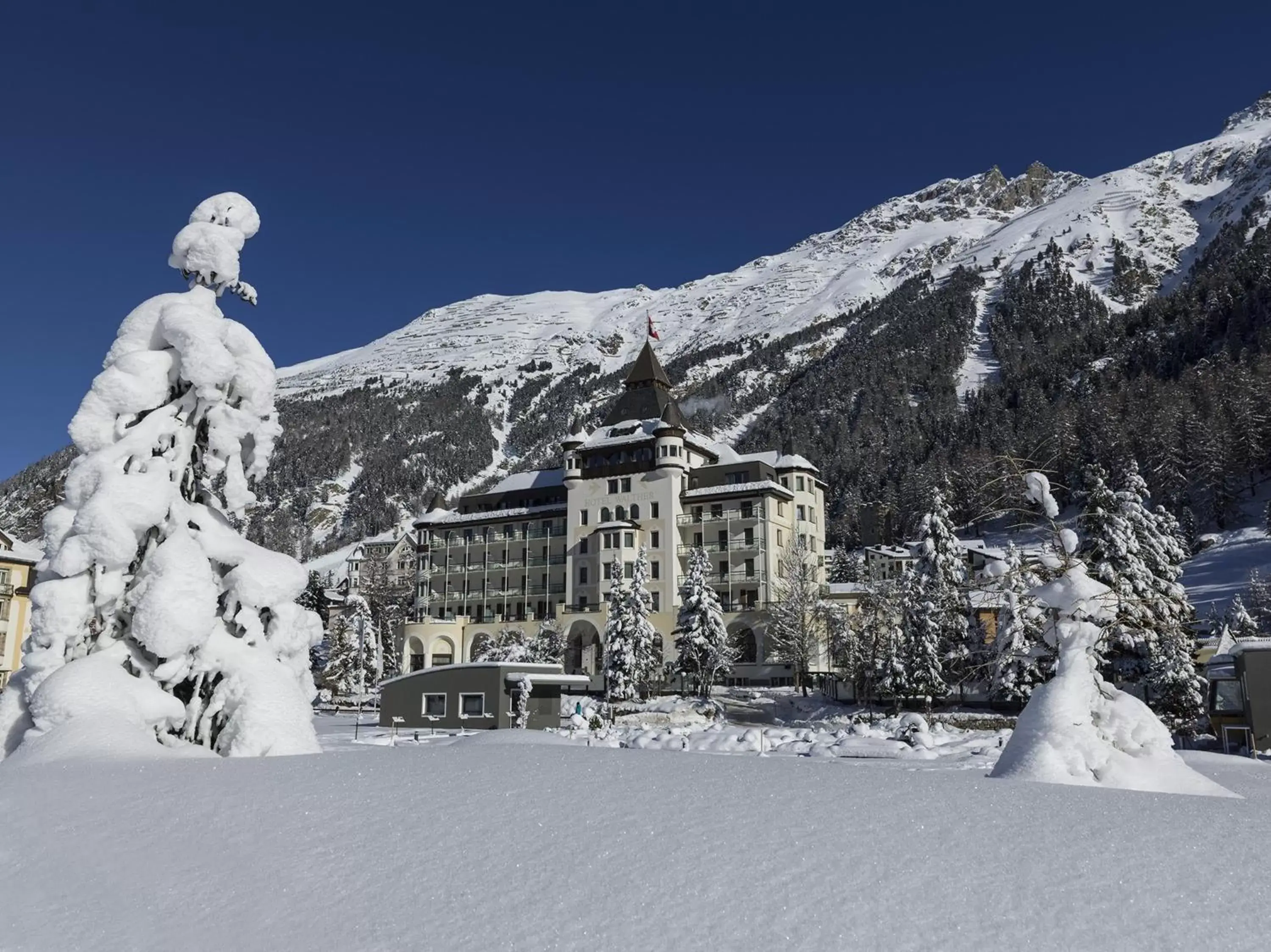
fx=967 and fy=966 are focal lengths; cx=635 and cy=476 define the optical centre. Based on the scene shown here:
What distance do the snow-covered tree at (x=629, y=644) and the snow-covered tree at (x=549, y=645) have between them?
28.3 ft

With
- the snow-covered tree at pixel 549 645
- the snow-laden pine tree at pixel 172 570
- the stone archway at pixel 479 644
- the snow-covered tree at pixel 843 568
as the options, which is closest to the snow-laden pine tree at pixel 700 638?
the snow-covered tree at pixel 549 645

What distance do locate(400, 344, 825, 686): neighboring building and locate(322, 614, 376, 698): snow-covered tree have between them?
292cm

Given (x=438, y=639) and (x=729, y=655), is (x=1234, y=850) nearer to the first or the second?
(x=729, y=655)

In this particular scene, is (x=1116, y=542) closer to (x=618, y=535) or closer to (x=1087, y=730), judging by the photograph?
(x=1087, y=730)

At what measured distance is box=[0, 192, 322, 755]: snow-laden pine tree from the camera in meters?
11.0

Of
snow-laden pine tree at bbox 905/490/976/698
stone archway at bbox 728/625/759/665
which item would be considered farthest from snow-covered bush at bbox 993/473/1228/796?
stone archway at bbox 728/625/759/665

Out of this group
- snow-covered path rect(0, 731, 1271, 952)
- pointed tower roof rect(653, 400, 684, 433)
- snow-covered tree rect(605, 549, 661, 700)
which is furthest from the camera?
pointed tower roof rect(653, 400, 684, 433)

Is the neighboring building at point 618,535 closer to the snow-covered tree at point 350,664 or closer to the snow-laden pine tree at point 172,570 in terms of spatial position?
the snow-covered tree at point 350,664

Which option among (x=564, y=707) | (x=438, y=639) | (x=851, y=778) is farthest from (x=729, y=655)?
(x=851, y=778)

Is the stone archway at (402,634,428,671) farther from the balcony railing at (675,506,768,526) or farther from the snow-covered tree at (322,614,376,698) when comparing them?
the balcony railing at (675,506,768,526)

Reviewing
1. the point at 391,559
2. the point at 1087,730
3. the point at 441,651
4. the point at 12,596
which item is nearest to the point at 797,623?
the point at 441,651

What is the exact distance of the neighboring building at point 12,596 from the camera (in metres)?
54.9

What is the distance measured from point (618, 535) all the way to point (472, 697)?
34.4 meters

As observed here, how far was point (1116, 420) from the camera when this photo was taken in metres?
119
